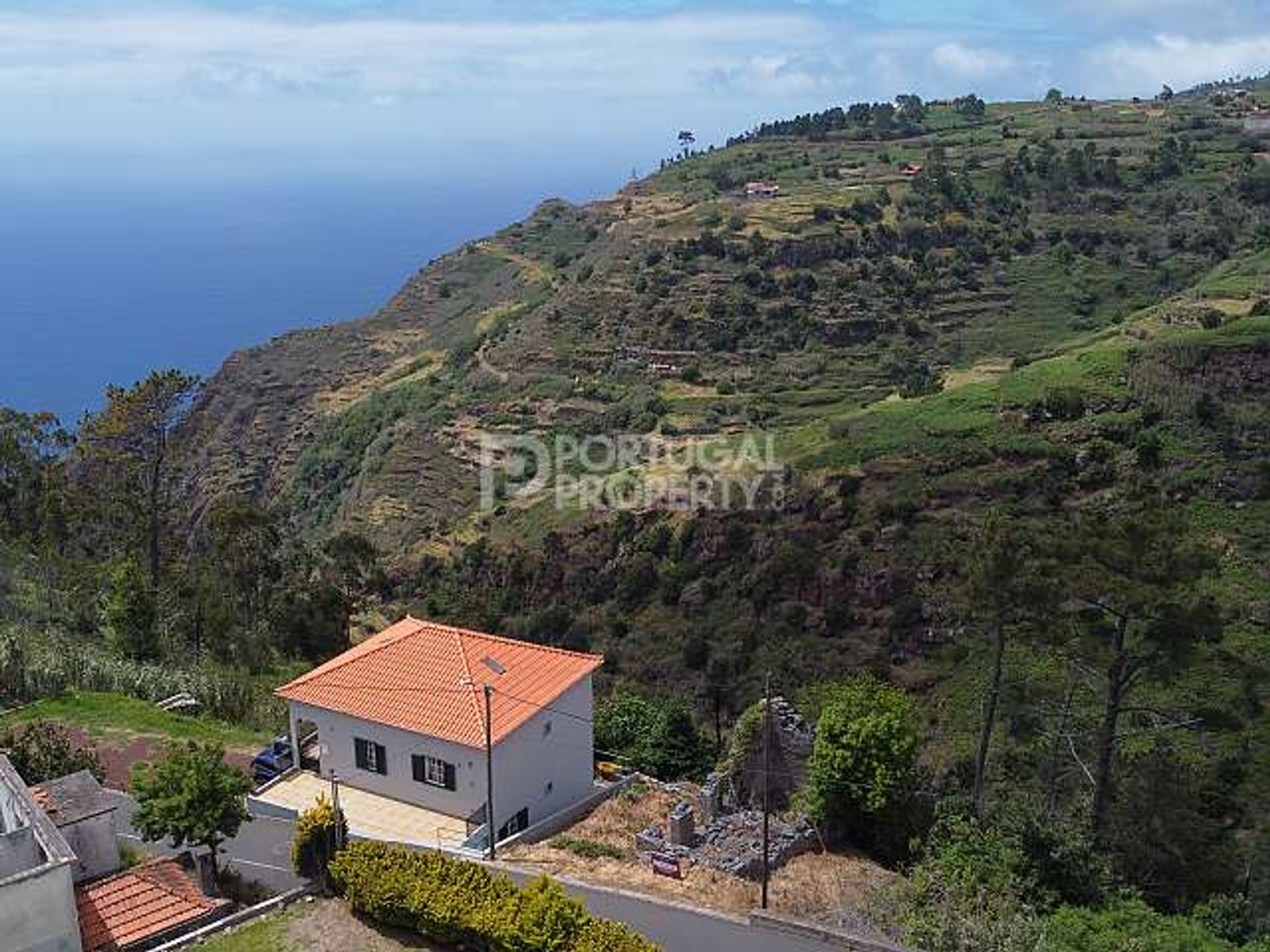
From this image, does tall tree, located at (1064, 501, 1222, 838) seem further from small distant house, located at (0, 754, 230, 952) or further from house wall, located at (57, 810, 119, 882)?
house wall, located at (57, 810, 119, 882)

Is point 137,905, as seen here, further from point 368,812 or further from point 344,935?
point 368,812

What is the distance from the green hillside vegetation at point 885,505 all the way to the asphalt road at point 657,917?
2043 millimetres

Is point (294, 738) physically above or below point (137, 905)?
below

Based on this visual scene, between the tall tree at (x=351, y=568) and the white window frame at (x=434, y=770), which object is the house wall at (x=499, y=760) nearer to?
the white window frame at (x=434, y=770)

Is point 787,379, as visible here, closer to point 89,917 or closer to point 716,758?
point 716,758

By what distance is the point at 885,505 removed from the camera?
151 ft

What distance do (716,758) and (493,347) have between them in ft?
200

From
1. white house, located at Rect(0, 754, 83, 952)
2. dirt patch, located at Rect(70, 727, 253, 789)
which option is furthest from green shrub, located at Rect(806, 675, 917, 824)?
dirt patch, located at Rect(70, 727, 253, 789)

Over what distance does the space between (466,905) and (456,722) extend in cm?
779

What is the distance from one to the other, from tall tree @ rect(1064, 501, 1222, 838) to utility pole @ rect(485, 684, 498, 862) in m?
12.3

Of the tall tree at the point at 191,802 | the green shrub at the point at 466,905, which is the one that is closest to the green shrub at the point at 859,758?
the green shrub at the point at 466,905

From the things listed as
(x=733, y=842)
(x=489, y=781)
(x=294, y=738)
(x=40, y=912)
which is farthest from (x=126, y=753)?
(x=733, y=842)

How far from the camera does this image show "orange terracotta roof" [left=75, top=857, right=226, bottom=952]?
18.2 meters

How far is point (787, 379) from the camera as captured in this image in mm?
68125
